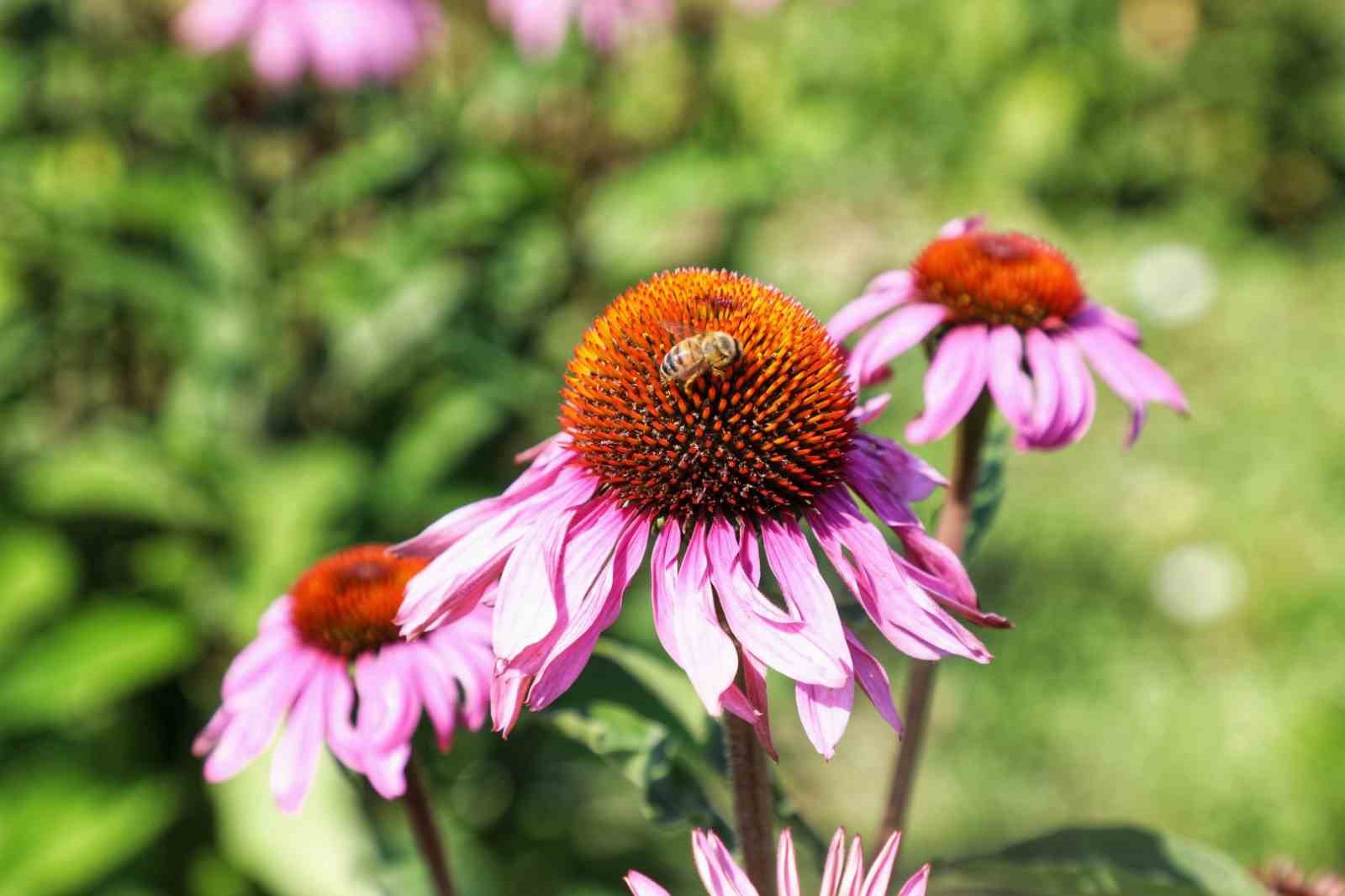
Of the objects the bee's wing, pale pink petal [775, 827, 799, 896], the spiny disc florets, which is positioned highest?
the bee's wing

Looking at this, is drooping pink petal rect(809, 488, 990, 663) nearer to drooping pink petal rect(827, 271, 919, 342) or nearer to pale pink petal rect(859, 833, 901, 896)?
pale pink petal rect(859, 833, 901, 896)

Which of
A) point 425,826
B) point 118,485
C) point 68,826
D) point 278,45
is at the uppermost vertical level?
point 278,45

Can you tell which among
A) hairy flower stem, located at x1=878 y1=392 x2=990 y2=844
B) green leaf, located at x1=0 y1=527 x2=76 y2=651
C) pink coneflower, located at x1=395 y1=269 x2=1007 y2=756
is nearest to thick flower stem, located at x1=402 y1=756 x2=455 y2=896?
pink coneflower, located at x1=395 y1=269 x2=1007 y2=756

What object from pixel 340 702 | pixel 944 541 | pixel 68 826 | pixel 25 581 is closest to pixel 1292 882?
pixel 944 541

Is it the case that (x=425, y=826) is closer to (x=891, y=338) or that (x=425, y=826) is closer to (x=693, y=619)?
(x=693, y=619)

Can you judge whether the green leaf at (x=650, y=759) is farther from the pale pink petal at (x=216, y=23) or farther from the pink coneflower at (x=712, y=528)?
the pale pink petal at (x=216, y=23)

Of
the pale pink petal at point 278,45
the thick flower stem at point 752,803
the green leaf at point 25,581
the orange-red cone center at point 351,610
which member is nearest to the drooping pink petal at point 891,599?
the thick flower stem at point 752,803
